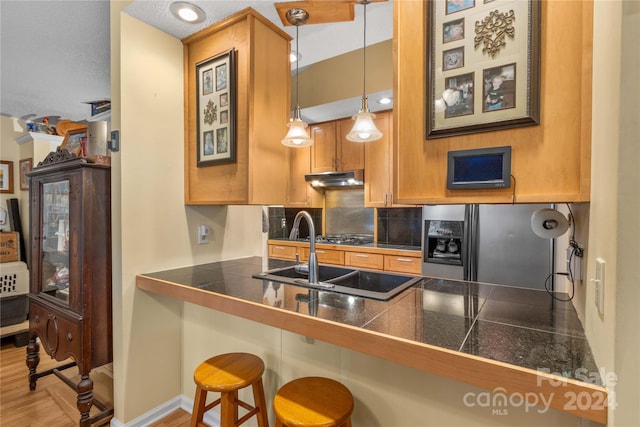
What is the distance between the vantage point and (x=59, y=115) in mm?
3934

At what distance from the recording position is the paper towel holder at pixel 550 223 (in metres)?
1.17

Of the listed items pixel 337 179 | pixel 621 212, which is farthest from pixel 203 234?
pixel 621 212

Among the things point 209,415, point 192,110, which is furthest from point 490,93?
point 209,415

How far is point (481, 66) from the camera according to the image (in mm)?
1114

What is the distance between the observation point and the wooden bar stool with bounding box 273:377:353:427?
3.90 ft

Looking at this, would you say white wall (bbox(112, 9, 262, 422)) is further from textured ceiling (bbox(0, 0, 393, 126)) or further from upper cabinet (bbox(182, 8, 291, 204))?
textured ceiling (bbox(0, 0, 393, 126))

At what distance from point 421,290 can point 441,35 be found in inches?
43.4

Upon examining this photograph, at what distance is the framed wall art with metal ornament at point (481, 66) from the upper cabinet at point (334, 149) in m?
2.46

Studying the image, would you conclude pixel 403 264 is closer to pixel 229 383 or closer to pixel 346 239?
pixel 346 239

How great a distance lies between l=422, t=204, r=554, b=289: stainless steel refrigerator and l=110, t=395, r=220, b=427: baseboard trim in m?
2.13

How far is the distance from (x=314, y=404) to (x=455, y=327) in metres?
0.65

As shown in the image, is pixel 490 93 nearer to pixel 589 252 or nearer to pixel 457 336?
pixel 589 252

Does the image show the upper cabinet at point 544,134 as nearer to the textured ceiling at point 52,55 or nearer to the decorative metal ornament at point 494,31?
the decorative metal ornament at point 494,31

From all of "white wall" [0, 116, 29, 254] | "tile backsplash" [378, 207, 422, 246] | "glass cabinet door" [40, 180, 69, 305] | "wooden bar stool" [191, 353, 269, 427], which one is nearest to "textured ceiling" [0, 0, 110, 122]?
"white wall" [0, 116, 29, 254]
